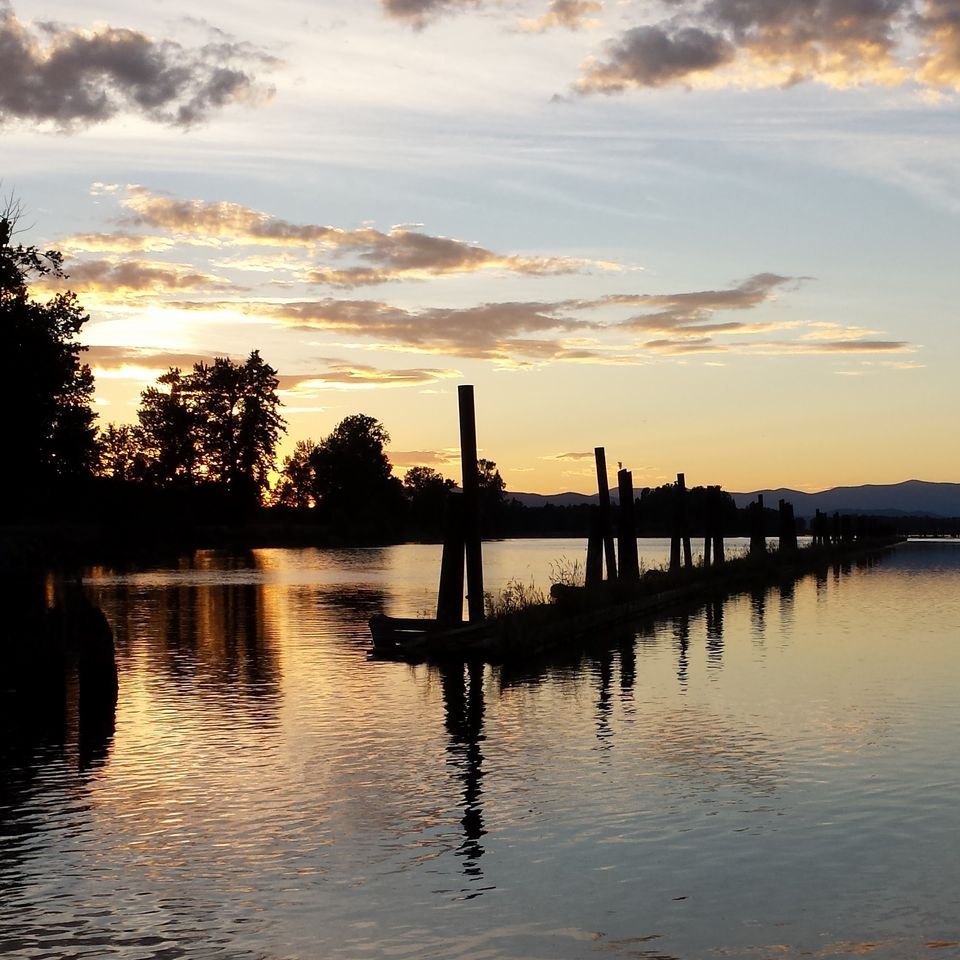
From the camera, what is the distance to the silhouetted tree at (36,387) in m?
35.8

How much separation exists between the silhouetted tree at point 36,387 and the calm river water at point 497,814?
44.9 feet

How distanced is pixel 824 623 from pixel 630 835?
24.7 meters

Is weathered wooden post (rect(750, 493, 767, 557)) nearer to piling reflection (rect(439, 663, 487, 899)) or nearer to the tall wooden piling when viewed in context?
the tall wooden piling

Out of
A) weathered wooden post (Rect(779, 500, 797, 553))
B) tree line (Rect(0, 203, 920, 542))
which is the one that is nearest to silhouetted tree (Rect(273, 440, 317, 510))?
tree line (Rect(0, 203, 920, 542))

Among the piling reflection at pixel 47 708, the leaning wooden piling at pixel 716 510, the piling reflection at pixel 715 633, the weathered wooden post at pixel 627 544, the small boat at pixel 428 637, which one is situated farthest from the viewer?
the leaning wooden piling at pixel 716 510

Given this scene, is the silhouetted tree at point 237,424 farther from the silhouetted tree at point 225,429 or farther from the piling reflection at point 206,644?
the piling reflection at point 206,644

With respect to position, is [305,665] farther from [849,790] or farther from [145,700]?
[849,790]

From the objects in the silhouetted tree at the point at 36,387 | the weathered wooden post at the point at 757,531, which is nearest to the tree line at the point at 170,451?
the silhouetted tree at the point at 36,387

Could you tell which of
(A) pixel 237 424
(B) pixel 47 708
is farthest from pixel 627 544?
(A) pixel 237 424

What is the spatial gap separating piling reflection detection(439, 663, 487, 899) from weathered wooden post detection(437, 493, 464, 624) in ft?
6.92

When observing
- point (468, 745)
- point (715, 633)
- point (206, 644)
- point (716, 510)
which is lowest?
point (715, 633)

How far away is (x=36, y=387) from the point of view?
36594mm

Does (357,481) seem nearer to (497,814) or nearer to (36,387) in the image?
(36,387)

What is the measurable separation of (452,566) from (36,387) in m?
16.0
